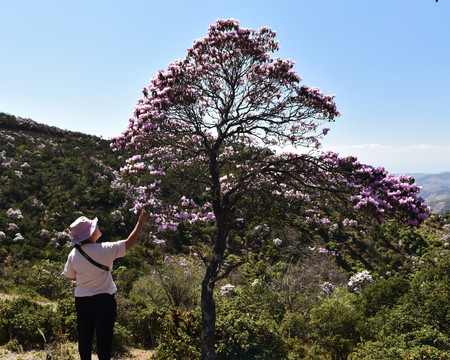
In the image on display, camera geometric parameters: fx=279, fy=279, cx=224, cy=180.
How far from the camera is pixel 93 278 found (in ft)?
10.4

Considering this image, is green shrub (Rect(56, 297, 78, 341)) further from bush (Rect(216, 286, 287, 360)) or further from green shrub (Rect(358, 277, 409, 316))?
Result: green shrub (Rect(358, 277, 409, 316))

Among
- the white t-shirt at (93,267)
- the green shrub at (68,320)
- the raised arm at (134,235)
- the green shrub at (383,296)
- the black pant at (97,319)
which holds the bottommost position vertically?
the green shrub at (383,296)

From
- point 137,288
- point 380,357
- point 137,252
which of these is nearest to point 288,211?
point 380,357

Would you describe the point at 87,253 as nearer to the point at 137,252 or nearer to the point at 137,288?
the point at 137,288

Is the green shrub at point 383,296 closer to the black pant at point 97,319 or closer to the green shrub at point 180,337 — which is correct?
the green shrub at point 180,337

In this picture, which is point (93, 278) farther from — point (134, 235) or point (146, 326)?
point (146, 326)

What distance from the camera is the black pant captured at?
319cm

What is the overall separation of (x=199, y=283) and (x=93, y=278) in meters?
10.4

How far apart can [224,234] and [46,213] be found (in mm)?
25837

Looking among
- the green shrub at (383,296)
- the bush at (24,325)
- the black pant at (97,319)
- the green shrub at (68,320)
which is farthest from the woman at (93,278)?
the green shrub at (383,296)

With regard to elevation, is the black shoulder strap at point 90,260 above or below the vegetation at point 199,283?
above

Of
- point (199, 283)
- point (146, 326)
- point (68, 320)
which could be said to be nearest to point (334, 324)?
point (199, 283)

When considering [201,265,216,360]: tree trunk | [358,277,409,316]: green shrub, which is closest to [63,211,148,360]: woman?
[201,265,216,360]: tree trunk

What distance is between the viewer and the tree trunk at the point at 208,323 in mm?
6098
